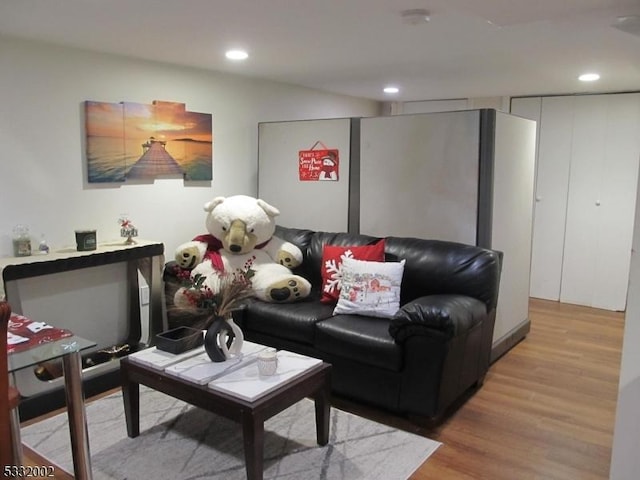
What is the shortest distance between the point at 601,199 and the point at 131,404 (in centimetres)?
470

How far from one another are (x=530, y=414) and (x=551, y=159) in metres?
3.23

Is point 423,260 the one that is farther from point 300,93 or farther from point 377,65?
point 300,93

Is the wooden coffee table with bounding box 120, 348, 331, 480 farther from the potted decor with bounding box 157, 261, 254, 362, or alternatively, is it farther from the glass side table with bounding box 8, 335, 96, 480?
the glass side table with bounding box 8, 335, 96, 480

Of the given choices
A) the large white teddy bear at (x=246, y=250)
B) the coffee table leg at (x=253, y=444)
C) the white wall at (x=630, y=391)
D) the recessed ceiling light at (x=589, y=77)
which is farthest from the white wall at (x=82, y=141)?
the white wall at (x=630, y=391)

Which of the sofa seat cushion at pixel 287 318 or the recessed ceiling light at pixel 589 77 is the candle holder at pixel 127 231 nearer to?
the sofa seat cushion at pixel 287 318

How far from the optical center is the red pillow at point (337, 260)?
3406mm

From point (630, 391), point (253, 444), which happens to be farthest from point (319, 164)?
point (630, 391)

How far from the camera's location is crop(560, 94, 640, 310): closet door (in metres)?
5.03

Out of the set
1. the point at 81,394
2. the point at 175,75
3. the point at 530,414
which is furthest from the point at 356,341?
the point at 175,75

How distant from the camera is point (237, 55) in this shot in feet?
11.5

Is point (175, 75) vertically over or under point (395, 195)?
over

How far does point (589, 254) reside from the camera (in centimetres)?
531

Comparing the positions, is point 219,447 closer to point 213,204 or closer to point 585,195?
point 213,204

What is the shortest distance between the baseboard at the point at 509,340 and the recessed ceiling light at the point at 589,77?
2023 mm
